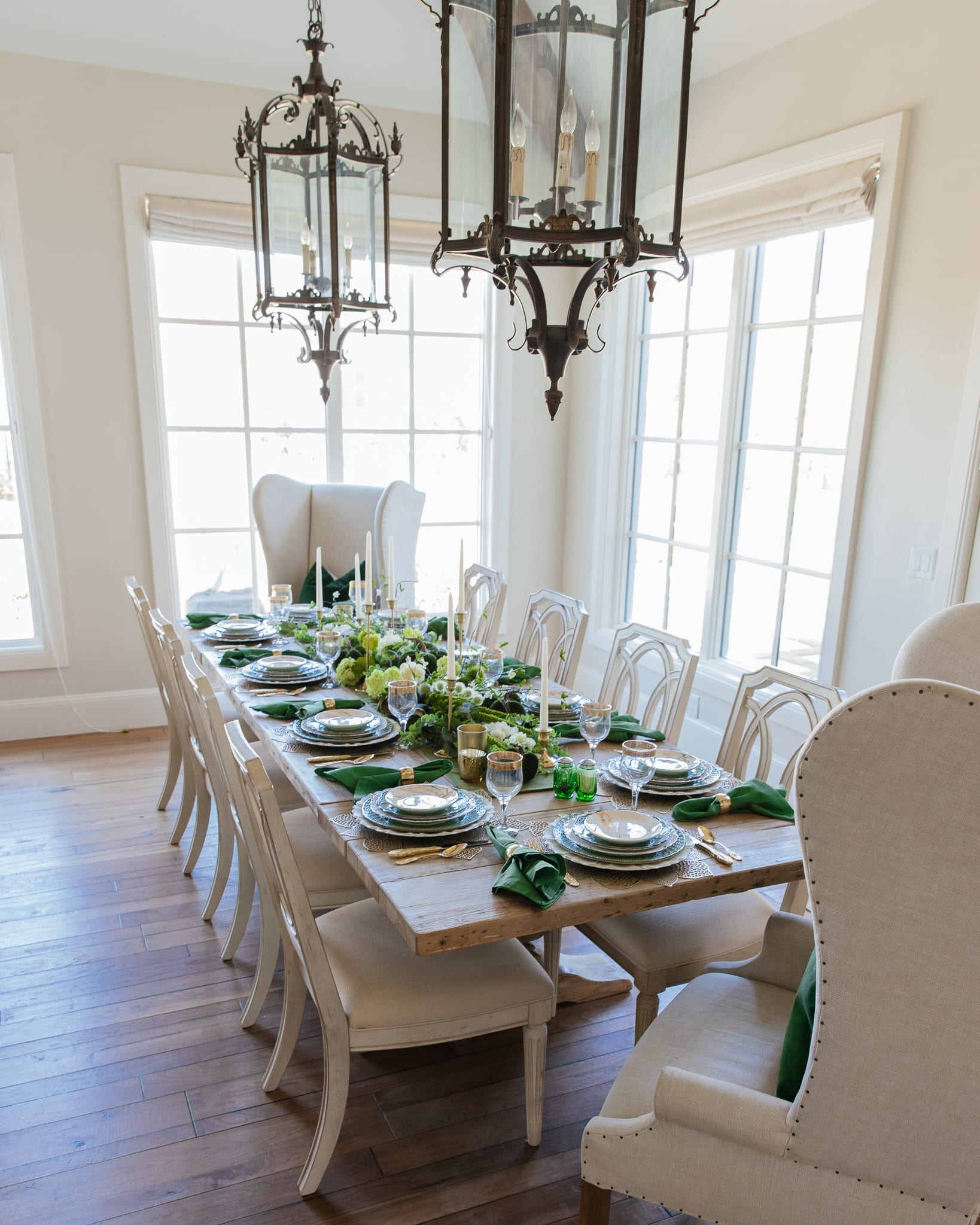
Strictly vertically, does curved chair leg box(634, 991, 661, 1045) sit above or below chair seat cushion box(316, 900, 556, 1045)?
below

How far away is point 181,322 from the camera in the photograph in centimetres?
417

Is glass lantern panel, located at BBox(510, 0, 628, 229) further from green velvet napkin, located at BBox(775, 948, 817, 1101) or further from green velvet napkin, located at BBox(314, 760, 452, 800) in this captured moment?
green velvet napkin, located at BBox(775, 948, 817, 1101)

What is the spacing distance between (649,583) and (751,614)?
2.58ft

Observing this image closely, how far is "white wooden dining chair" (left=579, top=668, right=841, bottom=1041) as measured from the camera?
1.83m

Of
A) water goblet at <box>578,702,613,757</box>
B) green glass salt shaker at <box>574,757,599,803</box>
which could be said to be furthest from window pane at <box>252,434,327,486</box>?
green glass salt shaker at <box>574,757,599,803</box>

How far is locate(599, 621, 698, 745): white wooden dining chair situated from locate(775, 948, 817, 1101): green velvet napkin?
1.07 m

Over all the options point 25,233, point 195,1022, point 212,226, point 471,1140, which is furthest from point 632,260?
point 25,233

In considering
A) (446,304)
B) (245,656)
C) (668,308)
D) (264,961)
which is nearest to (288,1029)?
(264,961)

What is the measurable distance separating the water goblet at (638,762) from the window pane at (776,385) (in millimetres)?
2178

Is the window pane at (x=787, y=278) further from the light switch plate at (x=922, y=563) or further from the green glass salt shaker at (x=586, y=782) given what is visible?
the green glass salt shaker at (x=586, y=782)

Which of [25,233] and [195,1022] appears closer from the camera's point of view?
[195,1022]

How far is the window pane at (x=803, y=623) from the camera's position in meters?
3.41

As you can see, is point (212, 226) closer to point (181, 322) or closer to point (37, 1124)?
point (181, 322)

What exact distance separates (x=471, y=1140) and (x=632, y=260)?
1805 mm
